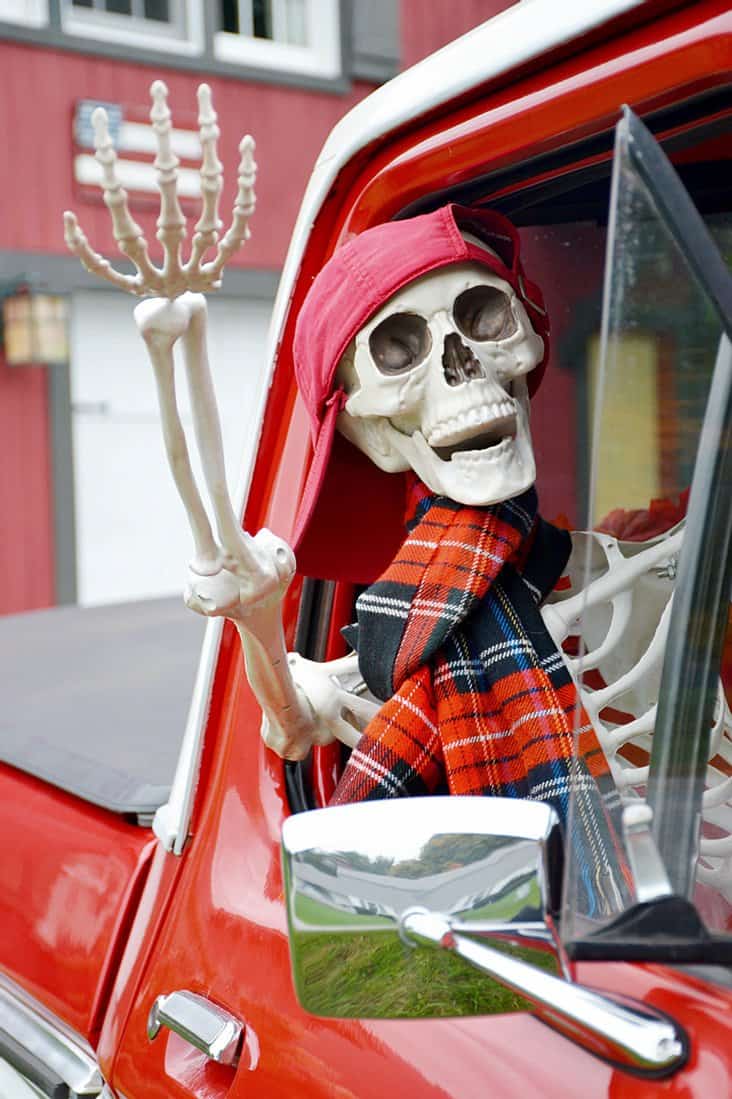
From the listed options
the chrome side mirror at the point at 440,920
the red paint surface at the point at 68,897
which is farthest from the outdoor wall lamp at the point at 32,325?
the chrome side mirror at the point at 440,920

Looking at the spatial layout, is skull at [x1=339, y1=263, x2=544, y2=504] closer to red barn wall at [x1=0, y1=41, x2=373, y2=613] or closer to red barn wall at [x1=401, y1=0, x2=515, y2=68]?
red barn wall at [x1=0, y1=41, x2=373, y2=613]

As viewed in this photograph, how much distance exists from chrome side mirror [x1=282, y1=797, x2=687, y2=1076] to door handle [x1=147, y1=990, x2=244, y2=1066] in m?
0.35

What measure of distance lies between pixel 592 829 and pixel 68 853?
80 cm

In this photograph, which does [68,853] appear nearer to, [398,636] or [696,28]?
[398,636]

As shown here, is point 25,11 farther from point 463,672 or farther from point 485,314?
point 463,672

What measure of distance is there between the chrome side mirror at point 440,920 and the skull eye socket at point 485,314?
576mm

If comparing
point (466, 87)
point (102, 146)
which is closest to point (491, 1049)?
point (102, 146)

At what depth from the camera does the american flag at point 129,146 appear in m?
6.97

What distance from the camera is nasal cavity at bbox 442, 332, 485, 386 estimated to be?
3.67ft

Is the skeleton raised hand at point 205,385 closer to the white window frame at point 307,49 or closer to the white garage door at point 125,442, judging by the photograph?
the white garage door at point 125,442

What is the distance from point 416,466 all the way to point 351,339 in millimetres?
130

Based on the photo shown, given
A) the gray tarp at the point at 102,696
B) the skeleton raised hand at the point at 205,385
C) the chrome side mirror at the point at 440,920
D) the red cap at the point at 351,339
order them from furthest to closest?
the gray tarp at the point at 102,696, the red cap at the point at 351,339, the skeleton raised hand at the point at 205,385, the chrome side mirror at the point at 440,920

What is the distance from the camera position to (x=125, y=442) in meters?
7.63

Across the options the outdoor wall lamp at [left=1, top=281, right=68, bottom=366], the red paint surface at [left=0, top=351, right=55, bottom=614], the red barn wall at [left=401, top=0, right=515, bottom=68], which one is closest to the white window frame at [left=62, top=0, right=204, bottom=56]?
the red barn wall at [left=401, top=0, right=515, bottom=68]
